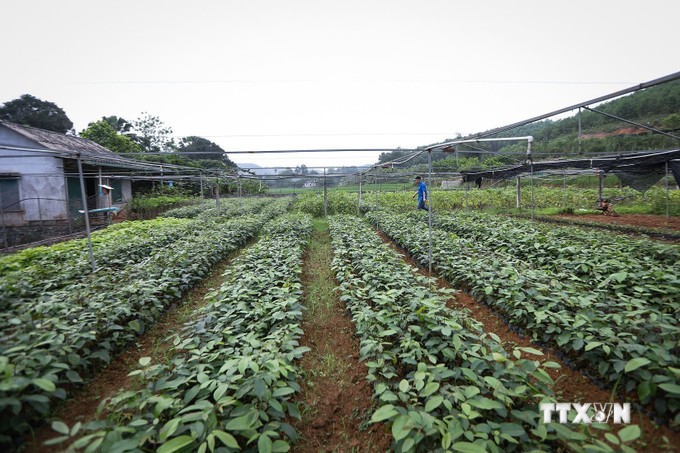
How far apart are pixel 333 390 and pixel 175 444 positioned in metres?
1.62

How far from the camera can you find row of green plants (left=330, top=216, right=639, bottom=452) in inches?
70.7

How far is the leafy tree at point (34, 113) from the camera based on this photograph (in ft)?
99.1

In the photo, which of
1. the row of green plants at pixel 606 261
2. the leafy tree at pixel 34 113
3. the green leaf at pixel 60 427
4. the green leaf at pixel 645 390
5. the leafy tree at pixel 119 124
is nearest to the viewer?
the green leaf at pixel 60 427

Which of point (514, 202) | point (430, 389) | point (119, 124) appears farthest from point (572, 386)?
point (119, 124)

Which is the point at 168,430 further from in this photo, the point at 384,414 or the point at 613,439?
the point at 613,439

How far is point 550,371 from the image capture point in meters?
3.20

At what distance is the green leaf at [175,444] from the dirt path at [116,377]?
67cm

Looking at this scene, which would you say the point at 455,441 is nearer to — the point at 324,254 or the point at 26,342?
the point at 26,342

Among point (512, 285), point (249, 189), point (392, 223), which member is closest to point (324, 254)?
point (392, 223)

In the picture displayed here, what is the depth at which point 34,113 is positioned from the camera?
31.1 meters

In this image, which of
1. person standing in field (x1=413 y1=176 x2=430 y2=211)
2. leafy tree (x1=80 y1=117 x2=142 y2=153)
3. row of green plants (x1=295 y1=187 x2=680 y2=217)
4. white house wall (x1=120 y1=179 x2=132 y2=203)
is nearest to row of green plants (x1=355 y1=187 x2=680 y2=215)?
row of green plants (x1=295 y1=187 x2=680 y2=217)

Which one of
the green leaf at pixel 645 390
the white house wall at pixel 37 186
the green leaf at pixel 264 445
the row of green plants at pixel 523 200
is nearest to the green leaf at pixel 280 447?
the green leaf at pixel 264 445

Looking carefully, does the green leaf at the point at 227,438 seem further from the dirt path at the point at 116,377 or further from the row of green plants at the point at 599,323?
the row of green plants at the point at 599,323

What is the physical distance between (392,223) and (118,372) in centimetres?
845
